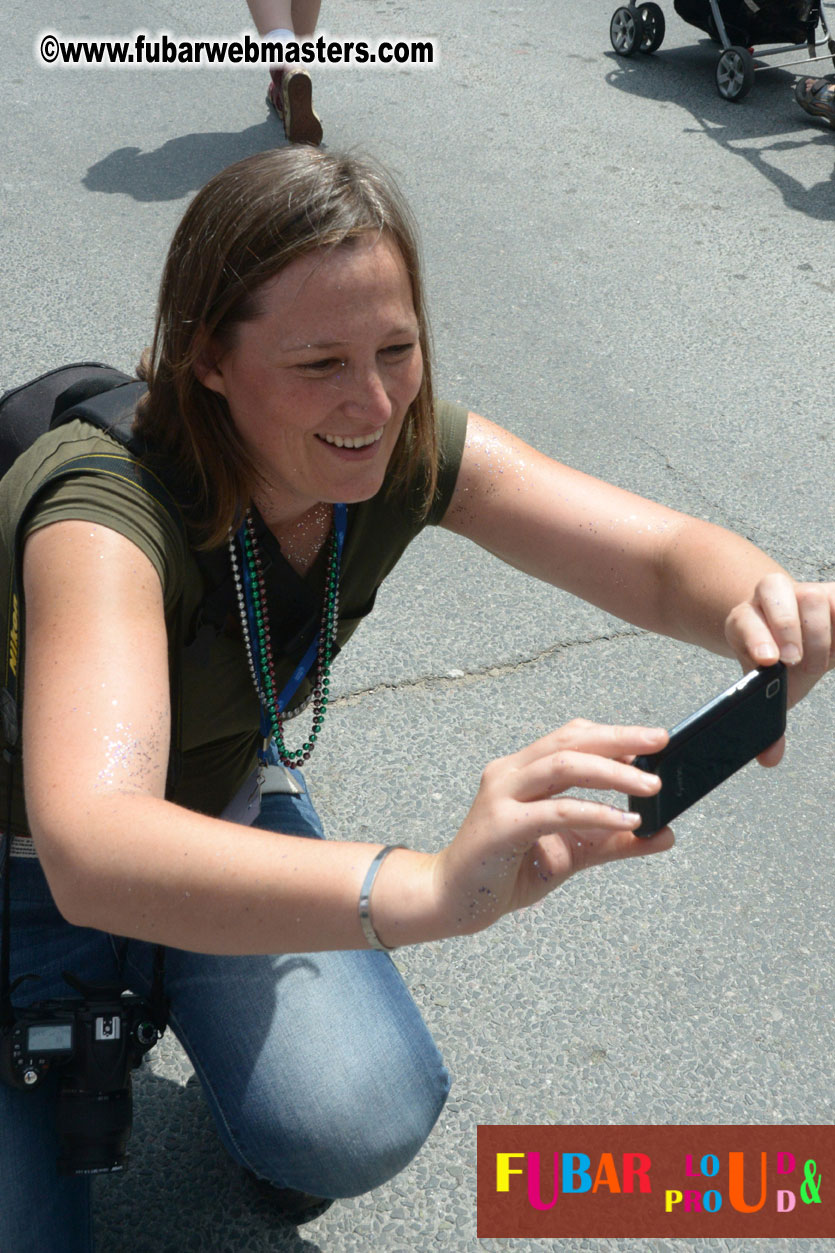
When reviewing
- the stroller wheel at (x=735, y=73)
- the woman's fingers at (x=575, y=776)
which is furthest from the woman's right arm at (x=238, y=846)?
the stroller wheel at (x=735, y=73)


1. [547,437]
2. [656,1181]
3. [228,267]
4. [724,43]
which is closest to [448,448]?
[228,267]

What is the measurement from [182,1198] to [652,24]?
6.99 meters

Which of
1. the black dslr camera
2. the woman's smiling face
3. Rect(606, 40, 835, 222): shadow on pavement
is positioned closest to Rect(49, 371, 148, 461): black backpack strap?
the woman's smiling face

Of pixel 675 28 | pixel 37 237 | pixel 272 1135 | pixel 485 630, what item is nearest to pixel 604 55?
pixel 675 28

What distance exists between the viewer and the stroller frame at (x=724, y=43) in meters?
6.64

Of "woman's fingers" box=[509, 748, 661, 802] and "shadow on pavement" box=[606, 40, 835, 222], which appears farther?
"shadow on pavement" box=[606, 40, 835, 222]

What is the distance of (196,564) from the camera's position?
5.46 ft

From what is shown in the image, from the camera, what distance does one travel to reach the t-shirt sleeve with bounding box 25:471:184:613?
1498mm

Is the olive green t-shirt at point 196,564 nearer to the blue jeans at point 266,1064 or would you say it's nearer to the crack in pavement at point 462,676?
the blue jeans at point 266,1064

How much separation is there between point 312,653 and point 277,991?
0.50m

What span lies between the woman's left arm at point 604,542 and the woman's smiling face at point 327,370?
0.29m

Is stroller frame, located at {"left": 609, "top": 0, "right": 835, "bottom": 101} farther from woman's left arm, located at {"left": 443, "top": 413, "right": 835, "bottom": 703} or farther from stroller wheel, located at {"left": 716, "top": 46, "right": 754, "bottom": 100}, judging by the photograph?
woman's left arm, located at {"left": 443, "top": 413, "right": 835, "bottom": 703}

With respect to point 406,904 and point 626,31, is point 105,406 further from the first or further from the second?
point 626,31

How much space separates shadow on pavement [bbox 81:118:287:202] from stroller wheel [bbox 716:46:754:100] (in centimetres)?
250
